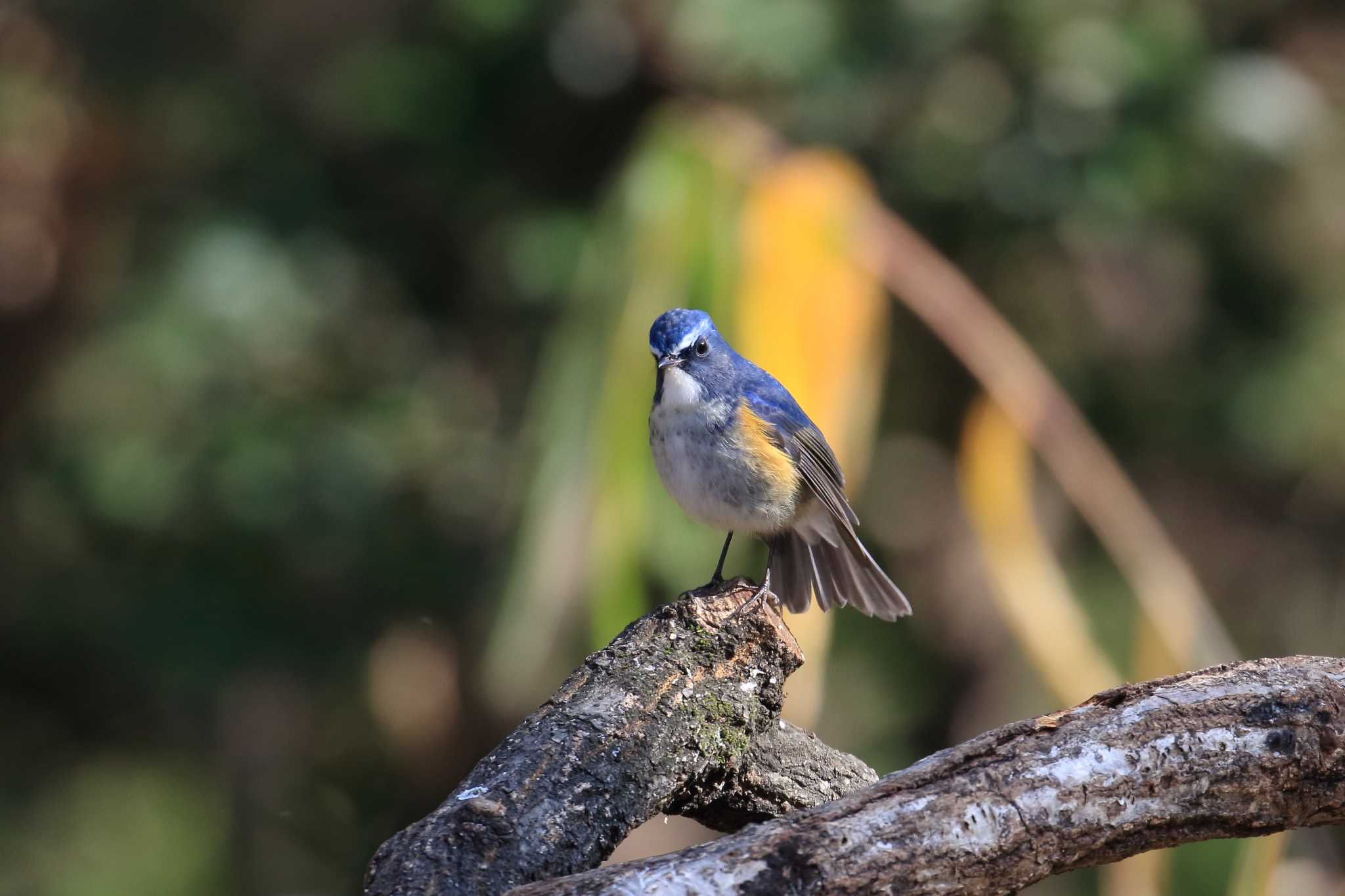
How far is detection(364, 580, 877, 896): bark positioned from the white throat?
35.8 inches

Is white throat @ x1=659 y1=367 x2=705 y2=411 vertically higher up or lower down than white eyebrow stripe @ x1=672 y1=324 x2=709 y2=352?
lower down

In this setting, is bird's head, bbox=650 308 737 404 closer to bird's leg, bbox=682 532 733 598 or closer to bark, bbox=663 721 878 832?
bird's leg, bbox=682 532 733 598

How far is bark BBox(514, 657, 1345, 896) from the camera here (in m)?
2.19

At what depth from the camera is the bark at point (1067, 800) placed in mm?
2188

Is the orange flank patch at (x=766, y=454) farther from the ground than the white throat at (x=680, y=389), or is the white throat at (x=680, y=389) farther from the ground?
the white throat at (x=680, y=389)

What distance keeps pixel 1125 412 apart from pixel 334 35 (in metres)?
4.35

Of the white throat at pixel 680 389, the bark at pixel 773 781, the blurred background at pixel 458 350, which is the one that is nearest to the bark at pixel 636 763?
the bark at pixel 773 781

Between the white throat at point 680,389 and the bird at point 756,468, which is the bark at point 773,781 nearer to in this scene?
the bird at point 756,468

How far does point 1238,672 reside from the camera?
2496 mm

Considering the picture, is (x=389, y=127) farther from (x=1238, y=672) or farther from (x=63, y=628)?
(x=1238, y=672)

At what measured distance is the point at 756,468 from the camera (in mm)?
4031

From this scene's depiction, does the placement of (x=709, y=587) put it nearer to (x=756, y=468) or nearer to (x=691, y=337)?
(x=756, y=468)

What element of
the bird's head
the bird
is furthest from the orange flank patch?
the bird's head

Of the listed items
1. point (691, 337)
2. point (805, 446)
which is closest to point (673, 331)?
point (691, 337)
